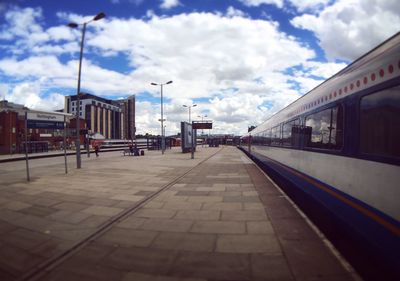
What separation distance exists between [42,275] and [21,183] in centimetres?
952

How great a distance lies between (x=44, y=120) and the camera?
1512 centimetres

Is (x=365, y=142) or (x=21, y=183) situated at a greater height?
(x=365, y=142)

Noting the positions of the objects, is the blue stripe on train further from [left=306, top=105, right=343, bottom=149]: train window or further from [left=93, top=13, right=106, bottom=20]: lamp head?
[left=93, top=13, right=106, bottom=20]: lamp head

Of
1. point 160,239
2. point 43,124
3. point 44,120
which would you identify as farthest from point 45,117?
point 160,239

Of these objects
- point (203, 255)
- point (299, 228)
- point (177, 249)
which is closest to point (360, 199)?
point (299, 228)

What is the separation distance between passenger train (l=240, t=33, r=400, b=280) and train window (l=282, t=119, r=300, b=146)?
10.5ft

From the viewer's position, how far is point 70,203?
27.9 feet

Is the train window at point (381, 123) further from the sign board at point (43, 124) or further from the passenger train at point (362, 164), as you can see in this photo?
the sign board at point (43, 124)

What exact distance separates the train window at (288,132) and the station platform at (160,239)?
7.09 feet

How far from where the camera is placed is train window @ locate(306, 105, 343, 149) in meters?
5.43

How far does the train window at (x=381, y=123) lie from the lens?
351cm

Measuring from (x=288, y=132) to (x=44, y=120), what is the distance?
1126cm

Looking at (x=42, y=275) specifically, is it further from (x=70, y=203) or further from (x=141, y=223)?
(x=70, y=203)

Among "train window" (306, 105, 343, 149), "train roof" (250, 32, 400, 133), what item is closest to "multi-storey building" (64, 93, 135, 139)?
"train window" (306, 105, 343, 149)
